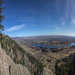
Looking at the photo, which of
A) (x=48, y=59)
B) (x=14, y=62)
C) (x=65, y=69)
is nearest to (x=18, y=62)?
(x=14, y=62)

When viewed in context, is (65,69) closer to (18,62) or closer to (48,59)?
(18,62)

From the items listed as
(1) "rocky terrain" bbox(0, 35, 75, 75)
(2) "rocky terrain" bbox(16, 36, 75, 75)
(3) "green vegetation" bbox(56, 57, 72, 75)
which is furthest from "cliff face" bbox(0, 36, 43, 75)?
(3) "green vegetation" bbox(56, 57, 72, 75)

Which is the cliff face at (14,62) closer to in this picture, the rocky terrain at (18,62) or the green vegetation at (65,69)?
Result: the rocky terrain at (18,62)

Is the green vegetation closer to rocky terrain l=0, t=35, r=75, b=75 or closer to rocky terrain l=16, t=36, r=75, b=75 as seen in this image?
rocky terrain l=0, t=35, r=75, b=75

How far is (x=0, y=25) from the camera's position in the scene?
17062mm

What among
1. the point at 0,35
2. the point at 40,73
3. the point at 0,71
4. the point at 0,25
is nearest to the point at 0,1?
the point at 0,25

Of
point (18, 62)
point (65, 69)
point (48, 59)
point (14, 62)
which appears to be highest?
point (14, 62)

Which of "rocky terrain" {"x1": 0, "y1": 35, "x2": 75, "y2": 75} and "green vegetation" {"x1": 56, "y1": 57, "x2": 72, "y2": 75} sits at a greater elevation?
"rocky terrain" {"x1": 0, "y1": 35, "x2": 75, "y2": 75}

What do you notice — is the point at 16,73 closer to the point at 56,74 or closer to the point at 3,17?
the point at 3,17

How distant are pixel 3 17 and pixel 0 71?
13.3m

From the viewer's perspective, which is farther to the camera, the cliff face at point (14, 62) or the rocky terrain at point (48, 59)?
the rocky terrain at point (48, 59)

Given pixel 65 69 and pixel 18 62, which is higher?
pixel 18 62

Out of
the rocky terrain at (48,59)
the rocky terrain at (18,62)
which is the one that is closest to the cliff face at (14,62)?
the rocky terrain at (18,62)

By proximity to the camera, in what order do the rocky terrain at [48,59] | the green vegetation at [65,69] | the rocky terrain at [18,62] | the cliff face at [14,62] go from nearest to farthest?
the rocky terrain at [18,62]
the cliff face at [14,62]
the green vegetation at [65,69]
the rocky terrain at [48,59]
